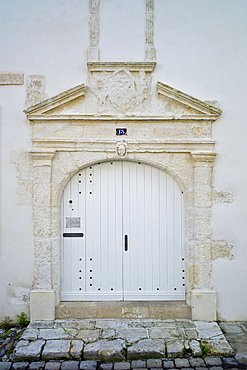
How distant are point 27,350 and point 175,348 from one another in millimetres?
1602

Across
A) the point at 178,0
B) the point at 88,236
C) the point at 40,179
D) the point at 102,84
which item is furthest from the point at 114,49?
the point at 88,236

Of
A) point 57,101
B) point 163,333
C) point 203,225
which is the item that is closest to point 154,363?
point 163,333

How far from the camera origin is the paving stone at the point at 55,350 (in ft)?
10.1

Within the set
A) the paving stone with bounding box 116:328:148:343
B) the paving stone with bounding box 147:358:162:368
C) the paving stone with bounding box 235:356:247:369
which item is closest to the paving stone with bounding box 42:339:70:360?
the paving stone with bounding box 116:328:148:343

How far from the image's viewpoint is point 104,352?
3090 millimetres

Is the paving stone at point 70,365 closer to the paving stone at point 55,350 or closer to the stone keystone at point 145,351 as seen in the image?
the paving stone at point 55,350

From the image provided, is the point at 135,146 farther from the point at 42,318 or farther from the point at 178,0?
the point at 42,318

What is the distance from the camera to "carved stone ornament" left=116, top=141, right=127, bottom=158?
3680 millimetres

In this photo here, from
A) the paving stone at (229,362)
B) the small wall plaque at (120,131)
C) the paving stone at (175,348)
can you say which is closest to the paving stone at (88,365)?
the paving stone at (175,348)

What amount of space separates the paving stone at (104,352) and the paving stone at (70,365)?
0.12 metres

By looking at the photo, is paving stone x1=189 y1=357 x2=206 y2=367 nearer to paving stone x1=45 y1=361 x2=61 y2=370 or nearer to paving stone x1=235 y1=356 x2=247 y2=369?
paving stone x1=235 y1=356 x2=247 y2=369

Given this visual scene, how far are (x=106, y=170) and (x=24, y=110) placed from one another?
1302 mm

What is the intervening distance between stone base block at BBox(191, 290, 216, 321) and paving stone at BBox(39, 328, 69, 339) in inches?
63.2

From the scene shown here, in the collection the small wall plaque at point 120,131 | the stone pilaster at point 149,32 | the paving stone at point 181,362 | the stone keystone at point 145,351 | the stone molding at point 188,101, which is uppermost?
the stone pilaster at point 149,32
